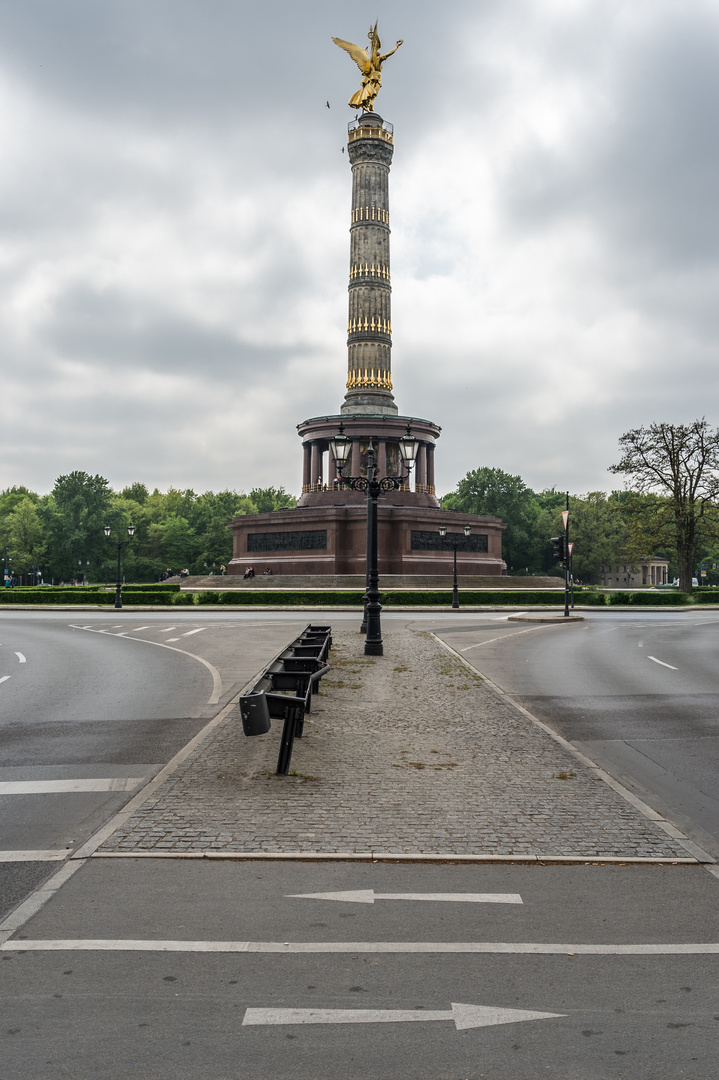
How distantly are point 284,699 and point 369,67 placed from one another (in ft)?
219

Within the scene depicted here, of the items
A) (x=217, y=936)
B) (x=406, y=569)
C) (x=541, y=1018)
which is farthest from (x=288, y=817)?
(x=406, y=569)

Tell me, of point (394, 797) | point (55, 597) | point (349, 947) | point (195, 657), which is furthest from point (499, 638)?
point (55, 597)

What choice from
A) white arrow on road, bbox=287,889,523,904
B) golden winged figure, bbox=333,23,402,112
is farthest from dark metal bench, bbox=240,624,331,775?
golden winged figure, bbox=333,23,402,112

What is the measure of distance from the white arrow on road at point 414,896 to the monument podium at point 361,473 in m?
49.8

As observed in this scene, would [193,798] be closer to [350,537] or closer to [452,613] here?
[452,613]

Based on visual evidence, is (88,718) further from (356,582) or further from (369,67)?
(369,67)

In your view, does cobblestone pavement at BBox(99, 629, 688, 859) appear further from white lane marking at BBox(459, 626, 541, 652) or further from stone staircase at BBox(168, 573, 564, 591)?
stone staircase at BBox(168, 573, 564, 591)

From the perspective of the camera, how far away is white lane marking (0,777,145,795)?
8.12m

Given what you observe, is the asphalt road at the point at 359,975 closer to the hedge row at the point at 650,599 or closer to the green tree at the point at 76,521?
the hedge row at the point at 650,599

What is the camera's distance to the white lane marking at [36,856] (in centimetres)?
610

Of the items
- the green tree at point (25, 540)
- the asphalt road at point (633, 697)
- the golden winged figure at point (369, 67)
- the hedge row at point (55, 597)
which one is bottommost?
the asphalt road at point (633, 697)

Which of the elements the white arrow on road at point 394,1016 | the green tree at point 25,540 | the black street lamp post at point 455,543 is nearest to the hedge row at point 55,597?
the black street lamp post at point 455,543

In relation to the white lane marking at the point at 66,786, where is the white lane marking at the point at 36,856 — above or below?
above

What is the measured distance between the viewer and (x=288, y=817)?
7.08m
